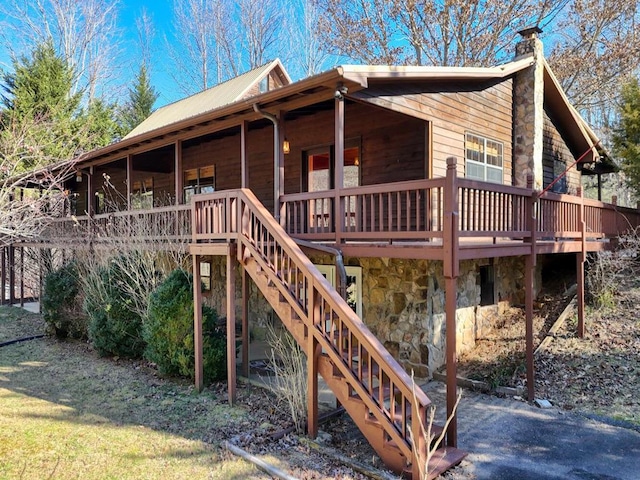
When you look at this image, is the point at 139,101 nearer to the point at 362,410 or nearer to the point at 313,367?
the point at 313,367

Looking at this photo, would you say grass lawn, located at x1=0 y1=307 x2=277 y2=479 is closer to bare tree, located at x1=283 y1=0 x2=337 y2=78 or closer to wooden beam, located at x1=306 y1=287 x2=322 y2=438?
wooden beam, located at x1=306 y1=287 x2=322 y2=438

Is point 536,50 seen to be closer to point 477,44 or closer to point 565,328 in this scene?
point 565,328

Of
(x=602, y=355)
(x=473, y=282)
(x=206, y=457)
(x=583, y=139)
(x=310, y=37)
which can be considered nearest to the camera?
(x=206, y=457)

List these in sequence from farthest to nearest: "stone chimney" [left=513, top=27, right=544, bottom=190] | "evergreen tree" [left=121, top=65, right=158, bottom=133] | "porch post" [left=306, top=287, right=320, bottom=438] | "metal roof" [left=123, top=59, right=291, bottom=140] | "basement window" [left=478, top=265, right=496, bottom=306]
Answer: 1. "evergreen tree" [left=121, top=65, right=158, bottom=133]
2. "metal roof" [left=123, top=59, right=291, bottom=140]
3. "stone chimney" [left=513, top=27, right=544, bottom=190]
4. "basement window" [left=478, top=265, right=496, bottom=306]
5. "porch post" [left=306, top=287, right=320, bottom=438]

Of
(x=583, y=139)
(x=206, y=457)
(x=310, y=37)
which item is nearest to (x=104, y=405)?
(x=206, y=457)

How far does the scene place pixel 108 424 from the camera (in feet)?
19.2

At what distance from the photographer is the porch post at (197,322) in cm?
711

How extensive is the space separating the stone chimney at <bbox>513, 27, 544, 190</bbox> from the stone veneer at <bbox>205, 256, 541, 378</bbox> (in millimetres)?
2877

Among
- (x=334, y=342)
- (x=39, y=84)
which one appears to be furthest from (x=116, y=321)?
(x=39, y=84)

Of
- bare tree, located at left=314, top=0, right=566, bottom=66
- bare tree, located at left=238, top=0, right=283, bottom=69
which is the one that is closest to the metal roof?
bare tree, located at left=314, top=0, right=566, bottom=66

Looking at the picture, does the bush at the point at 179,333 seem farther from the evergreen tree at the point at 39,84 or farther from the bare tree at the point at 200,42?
the bare tree at the point at 200,42

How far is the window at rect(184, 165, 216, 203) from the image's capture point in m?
13.3

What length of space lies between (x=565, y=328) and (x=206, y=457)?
7.44 meters

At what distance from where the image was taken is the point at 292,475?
4.45 meters
